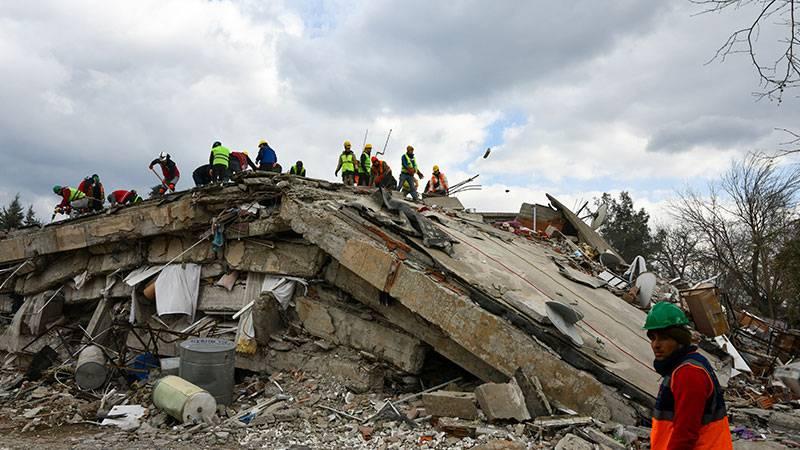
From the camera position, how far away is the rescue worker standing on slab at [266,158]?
1178 centimetres

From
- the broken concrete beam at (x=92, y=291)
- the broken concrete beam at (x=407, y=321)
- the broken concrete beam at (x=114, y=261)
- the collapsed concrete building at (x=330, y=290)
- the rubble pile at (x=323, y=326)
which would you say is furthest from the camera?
the broken concrete beam at (x=92, y=291)

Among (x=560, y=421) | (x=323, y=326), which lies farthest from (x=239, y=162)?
(x=560, y=421)

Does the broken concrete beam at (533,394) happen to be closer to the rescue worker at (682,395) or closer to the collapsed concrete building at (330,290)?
the collapsed concrete building at (330,290)

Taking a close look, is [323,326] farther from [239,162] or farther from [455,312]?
[239,162]

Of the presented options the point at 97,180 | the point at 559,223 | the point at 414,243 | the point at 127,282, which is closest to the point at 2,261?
the point at 97,180

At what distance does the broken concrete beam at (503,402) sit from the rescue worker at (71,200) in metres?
11.4

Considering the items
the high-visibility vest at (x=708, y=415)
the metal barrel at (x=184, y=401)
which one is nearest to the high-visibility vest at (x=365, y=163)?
the metal barrel at (x=184, y=401)

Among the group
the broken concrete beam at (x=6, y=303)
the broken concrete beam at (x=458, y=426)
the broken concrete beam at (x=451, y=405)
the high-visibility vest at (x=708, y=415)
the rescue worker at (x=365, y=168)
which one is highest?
the rescue worker at (x=365, y=168)

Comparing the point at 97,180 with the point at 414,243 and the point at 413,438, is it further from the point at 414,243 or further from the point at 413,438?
the point at 413,438

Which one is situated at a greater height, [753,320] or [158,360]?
[753,320]

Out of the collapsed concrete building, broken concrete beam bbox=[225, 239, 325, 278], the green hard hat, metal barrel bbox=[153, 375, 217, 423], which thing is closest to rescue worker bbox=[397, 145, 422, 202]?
the collapsed concrete building

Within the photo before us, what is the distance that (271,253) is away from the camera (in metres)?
7.56

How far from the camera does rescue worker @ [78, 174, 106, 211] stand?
12.4 m

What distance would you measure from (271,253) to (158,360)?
8.39 ft
